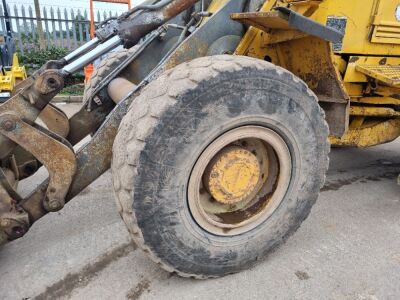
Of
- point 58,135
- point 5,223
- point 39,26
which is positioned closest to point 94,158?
point 58,135

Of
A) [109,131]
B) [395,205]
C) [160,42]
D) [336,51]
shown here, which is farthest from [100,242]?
[395,205]

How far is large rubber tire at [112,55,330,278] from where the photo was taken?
197 cm

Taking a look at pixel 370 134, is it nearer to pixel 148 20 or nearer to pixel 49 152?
pixel 148 20

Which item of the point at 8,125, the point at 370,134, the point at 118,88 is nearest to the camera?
the point at 8,125

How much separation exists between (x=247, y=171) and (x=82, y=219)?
1628 millimetres

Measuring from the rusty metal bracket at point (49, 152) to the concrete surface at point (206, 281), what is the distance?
556mm

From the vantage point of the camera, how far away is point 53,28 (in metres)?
11.9

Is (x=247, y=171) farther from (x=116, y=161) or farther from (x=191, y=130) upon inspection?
(x=116, y=161)

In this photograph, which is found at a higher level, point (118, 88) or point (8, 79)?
point (118, 88)

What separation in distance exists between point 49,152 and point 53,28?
435 inches

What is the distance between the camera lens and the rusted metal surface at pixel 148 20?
294 centimetres

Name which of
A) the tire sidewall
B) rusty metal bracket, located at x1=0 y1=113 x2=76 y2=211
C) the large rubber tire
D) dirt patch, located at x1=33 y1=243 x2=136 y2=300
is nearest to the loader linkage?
rusty metal bracket, located at x1=0 y1=113 x2=76 y2=211

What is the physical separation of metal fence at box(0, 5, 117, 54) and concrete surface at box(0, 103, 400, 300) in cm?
971

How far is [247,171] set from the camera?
2330mm
